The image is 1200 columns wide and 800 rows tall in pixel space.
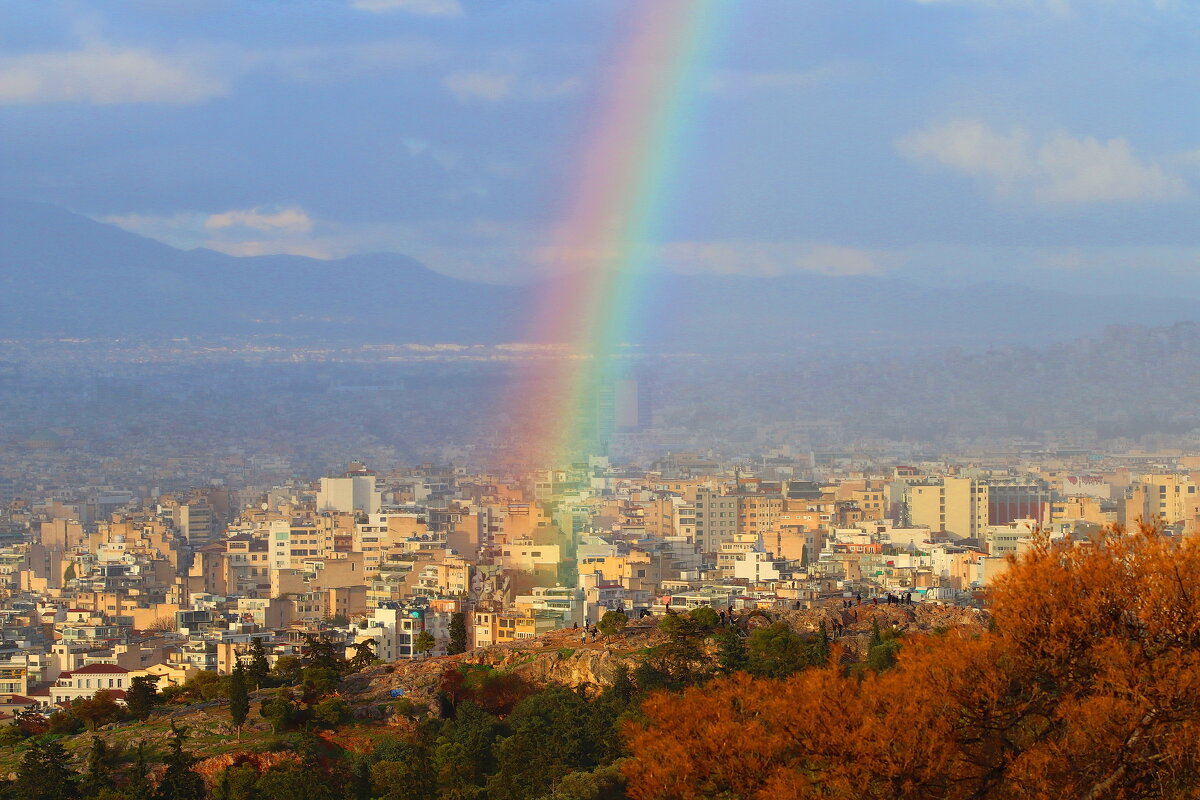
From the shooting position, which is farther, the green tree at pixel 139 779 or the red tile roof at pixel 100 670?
the red tile roof at pixel 100 670

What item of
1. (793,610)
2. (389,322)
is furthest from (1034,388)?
(793,610)

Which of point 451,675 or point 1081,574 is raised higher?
point 1081,574

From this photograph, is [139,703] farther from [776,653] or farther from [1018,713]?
[1018,713]

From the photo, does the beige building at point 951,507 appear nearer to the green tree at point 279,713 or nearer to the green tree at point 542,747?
the green tree at point 542,747

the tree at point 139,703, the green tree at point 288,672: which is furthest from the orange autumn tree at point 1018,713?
the green tree at point 288,672

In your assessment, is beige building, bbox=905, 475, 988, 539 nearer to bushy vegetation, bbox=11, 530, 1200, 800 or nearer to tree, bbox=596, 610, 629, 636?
tree, bbox=596, 610, 629, 636

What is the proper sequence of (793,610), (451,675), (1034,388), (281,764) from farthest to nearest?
(1034,388)
(793,610)
(451,675)
(281,764)

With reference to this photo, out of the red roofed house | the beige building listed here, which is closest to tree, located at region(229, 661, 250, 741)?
the red roofed house

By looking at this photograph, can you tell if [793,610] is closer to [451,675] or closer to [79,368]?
[451,675]
